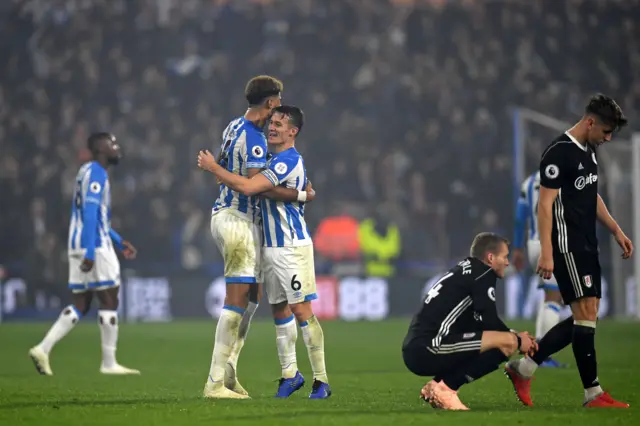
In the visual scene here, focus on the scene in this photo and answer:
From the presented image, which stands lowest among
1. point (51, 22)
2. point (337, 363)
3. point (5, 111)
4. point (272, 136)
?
point (337, 363)

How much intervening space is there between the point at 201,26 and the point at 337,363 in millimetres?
14422

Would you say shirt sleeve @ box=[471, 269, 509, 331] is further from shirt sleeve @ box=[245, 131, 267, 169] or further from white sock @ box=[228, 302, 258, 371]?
white sock @ box=[228, 302, 258, 371]

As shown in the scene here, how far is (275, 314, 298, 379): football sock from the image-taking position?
29.0 feet

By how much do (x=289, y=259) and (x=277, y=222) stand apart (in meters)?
0.28

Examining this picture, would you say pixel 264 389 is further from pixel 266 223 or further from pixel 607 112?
pixel 607 112

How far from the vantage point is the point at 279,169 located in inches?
337

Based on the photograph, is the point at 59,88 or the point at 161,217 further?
the point at 59,88

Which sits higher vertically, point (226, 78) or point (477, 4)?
point (477, 4)

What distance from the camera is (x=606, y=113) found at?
7867 millimetres

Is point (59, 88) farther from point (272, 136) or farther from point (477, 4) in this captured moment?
point (272, 136)

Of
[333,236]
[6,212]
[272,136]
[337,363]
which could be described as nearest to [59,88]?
[6,212]

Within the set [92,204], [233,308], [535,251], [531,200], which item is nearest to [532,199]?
[531,200]

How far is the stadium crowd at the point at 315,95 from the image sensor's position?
76.7 feet

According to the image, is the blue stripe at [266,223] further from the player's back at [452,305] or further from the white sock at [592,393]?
the white sock at [592,393]
